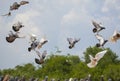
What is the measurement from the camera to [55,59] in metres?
85.1

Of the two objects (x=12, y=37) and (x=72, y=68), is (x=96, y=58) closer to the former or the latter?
(x=12, y=37)

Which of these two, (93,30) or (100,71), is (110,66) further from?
(93,30)

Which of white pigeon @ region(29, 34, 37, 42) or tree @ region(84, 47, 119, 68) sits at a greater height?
white pigeon @ region(29, 34, 37, 42)

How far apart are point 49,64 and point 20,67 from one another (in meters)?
12.2

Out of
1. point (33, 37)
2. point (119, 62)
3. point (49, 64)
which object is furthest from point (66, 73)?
point (33, 37)

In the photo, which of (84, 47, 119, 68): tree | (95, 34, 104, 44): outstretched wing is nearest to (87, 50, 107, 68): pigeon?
(95, 34, 104, 44): outstretched wing

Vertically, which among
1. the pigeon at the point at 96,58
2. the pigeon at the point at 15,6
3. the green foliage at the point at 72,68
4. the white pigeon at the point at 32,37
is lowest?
the green foliage at the point at 72,68

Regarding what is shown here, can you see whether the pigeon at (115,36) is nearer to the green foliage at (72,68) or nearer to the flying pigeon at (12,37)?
the flying pigeon at (12,37)

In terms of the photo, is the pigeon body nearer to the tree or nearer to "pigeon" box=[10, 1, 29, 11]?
"pigeon" box=[10, 1, 29, 11]

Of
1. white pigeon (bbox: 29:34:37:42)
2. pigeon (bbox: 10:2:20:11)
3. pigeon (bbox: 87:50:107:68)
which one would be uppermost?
pigeon (bbox: 87:50:107:68)

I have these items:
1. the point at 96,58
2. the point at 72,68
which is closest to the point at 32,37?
the point at 96,58

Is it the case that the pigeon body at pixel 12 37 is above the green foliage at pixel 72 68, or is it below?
above

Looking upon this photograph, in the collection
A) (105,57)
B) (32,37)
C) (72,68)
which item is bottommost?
(72,68)

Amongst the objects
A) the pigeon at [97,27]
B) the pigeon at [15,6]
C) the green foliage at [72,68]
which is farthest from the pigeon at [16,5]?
the green foliage at [72,68]
